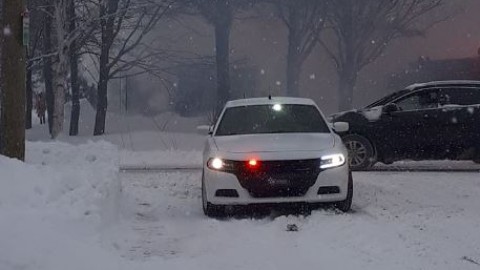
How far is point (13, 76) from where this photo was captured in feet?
27.5

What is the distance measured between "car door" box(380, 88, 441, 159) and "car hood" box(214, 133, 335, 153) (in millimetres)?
4075

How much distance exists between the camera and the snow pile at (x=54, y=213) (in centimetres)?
521

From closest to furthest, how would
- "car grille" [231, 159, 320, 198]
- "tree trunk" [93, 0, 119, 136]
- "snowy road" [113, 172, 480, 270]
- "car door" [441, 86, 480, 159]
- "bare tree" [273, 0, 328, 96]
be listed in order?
1. "snowy road" [113, 172, 480, 270]
2. "car grille" [231, 159, 320, 198]
3. "car door" [441, 86, 480, 159]
4. "tree trunk" [93, 0, 119, 136]
5. "bare tree" [273, 0, 328, 96]

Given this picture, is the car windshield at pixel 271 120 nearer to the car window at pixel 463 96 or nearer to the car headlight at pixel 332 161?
the car headlight at pixel 332 161

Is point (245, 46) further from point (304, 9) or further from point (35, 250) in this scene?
point (35, 250)

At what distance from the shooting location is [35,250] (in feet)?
17.1

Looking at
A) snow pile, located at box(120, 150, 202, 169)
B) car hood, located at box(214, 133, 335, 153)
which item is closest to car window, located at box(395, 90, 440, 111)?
car hood, located at box(214, 133, 335, 153)

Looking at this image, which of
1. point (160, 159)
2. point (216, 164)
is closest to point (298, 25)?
point (160, 159)

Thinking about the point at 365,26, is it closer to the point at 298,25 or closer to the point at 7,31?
the point at 298,25

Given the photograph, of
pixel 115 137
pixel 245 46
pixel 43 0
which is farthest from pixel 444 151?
pixel 245 46

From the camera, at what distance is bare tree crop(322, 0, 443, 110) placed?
101 feet

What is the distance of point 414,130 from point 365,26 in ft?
64.8

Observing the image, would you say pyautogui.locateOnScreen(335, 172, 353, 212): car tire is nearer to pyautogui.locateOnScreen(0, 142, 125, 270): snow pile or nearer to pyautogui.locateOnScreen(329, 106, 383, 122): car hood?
pyautogui.locateOnScreen(0, 142, 125, 270): snow pile

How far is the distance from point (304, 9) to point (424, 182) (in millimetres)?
22762
